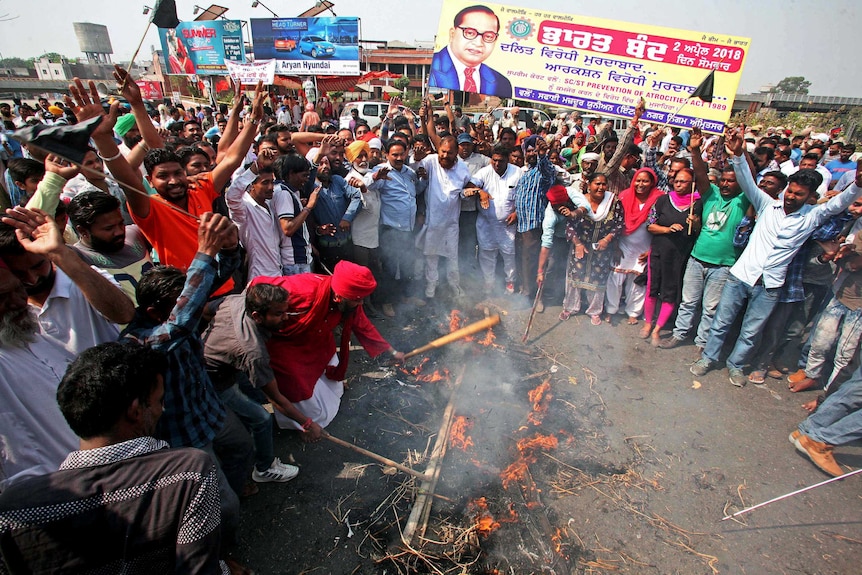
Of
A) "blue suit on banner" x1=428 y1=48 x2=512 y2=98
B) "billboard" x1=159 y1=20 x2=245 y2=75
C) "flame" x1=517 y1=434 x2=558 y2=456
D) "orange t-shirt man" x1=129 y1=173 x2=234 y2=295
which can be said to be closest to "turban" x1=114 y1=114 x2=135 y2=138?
"orange t-shirt man" x1=129 y1=173 x2=234 y2=295

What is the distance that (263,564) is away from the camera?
2861 mm

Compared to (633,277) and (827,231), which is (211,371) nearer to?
(633,277)

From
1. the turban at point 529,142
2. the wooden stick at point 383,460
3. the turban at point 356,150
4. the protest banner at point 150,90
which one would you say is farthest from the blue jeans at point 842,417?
the protest banner at point 150,90

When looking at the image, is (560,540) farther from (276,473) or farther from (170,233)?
(170,233)

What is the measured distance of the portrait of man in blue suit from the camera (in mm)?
6328

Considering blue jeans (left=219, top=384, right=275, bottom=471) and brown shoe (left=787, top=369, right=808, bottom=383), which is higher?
blue jeans (left=219, top=384, right=275, bottom=471)

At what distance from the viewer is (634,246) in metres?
5.76

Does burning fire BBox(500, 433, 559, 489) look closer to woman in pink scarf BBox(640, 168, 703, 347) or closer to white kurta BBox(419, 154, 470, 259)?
woman in pink scarf BBox(640, 168, 703, 347)

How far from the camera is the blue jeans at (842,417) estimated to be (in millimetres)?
3579

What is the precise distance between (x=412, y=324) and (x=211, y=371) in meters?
3.21

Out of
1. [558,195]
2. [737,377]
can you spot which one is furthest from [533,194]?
[737,377]

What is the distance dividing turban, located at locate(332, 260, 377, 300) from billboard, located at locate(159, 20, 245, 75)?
27442 mm

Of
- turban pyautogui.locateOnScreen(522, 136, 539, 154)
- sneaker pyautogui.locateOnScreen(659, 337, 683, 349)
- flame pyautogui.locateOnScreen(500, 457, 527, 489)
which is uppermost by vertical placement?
turban pyautogui.locateOnScreen(522, 136, 539, 154)

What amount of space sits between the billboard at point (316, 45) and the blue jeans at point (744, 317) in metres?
22.3
